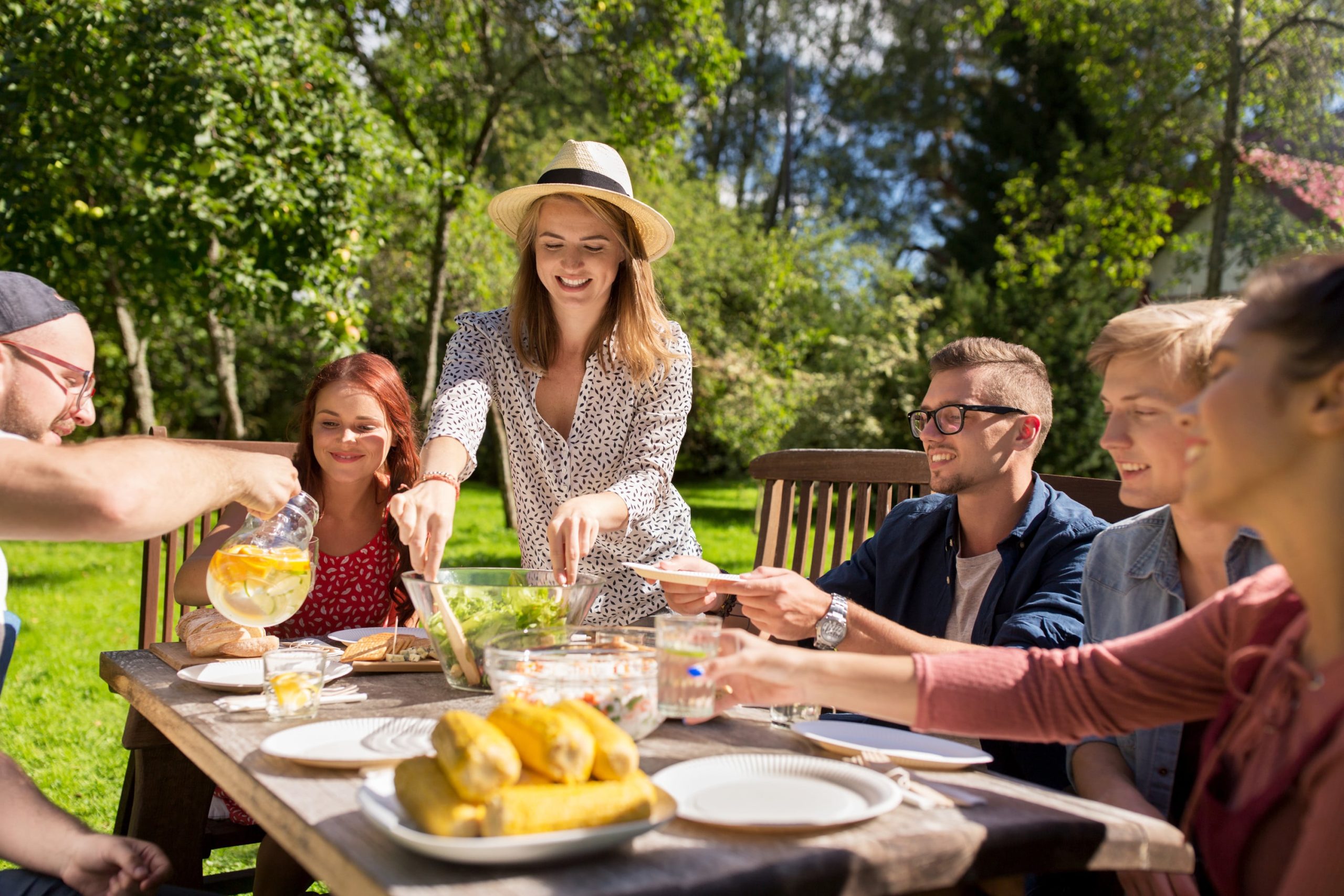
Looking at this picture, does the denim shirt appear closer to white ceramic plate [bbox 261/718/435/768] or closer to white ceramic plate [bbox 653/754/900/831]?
white ceramic plate [bbox 653/754/900/831]

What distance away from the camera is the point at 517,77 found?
30.3 ft

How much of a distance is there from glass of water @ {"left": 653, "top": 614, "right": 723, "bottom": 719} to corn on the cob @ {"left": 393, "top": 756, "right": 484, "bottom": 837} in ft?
1.54

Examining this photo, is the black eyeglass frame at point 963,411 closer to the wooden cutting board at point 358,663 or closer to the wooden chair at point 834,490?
the wooden chair at point 834,490

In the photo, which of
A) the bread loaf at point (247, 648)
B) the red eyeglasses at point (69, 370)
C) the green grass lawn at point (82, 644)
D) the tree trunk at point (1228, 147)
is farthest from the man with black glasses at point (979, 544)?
the tree trunk at point (1228, 147)

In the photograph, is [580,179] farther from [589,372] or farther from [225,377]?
[225,377]

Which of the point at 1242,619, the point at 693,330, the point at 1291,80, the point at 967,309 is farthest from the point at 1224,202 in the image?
the point at 1242,619

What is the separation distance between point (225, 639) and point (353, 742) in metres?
0.90

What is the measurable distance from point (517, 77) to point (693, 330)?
26.7ft

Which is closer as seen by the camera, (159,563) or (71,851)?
(71,851)

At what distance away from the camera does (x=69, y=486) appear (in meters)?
1.49

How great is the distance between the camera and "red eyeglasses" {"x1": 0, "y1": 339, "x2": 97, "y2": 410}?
7.09 ft

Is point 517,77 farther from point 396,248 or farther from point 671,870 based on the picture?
point 671,870

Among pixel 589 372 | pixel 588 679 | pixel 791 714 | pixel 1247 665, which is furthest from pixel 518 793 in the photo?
pixel 589 372

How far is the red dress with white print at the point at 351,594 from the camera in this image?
3.17m
